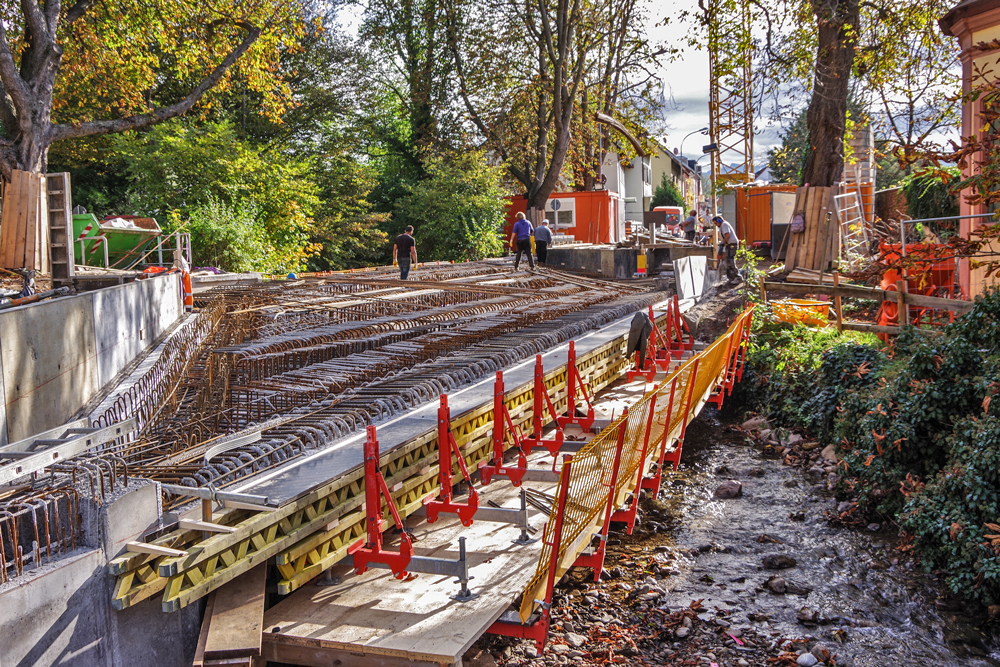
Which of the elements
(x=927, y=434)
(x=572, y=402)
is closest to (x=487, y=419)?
(x=572, y=402)

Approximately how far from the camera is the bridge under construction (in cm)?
462

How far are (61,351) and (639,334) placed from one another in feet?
25.4

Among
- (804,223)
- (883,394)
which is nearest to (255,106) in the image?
(804,223)

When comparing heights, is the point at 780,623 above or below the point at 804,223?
Answer: below

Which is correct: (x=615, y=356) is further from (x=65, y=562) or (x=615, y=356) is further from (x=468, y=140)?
(x=468, y=140)

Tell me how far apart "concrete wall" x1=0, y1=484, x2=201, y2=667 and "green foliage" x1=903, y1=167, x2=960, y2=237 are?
52.3ft

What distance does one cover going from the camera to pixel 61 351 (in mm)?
7395

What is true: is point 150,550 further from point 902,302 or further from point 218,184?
point 218,184

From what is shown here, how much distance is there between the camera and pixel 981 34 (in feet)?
43.8

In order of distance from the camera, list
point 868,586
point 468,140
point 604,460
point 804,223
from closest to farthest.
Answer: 1. point 604,460
2. point 868,586
3. point 804,223
4. point 468,140

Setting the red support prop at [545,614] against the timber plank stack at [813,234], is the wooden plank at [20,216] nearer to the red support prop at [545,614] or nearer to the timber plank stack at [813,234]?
the red support prop at [545,614]

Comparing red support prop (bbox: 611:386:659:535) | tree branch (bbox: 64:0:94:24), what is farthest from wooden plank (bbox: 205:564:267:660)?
tree branch (bbox: 64:0:94:24)

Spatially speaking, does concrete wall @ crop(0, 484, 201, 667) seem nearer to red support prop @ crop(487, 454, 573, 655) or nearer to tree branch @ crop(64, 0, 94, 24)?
red support prop @ crop(487, 454, 573, 655)

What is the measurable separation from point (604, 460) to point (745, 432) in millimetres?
8418
